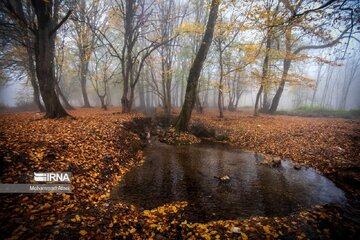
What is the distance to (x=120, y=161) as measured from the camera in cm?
752

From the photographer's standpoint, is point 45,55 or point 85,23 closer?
point 45,55

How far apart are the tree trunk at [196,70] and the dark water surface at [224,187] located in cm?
483

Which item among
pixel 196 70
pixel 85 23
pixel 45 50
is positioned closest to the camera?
pixel 45 50

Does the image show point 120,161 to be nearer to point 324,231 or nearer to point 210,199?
point 210,199

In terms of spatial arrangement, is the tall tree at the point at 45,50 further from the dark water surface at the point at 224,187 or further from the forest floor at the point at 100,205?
the dark water surface at the point at 224,187

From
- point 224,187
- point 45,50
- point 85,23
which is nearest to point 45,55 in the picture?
point 45,50

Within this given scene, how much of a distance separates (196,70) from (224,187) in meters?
8.87

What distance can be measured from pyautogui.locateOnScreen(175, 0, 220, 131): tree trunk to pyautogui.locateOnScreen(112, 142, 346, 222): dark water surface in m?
4.83

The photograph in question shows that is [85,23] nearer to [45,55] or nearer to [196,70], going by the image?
[45,55]

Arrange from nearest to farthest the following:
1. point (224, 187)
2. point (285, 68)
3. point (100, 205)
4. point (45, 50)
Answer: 1. point (100, 205)
2. point (224, 187)
3. point (45, 50)
4. point (285, 68)

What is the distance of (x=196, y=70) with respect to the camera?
12.6m

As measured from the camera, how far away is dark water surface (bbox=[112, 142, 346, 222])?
4953 millimetres

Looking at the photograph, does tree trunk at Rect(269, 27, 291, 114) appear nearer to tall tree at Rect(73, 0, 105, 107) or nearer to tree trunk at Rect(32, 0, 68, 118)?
tree trunk at Rect(32, 0, 68, 118)

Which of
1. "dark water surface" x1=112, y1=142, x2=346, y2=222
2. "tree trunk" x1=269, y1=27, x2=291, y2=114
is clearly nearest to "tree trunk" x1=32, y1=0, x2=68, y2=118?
"dark water surface" x1=112, y1=142, x2=346, y2=222
